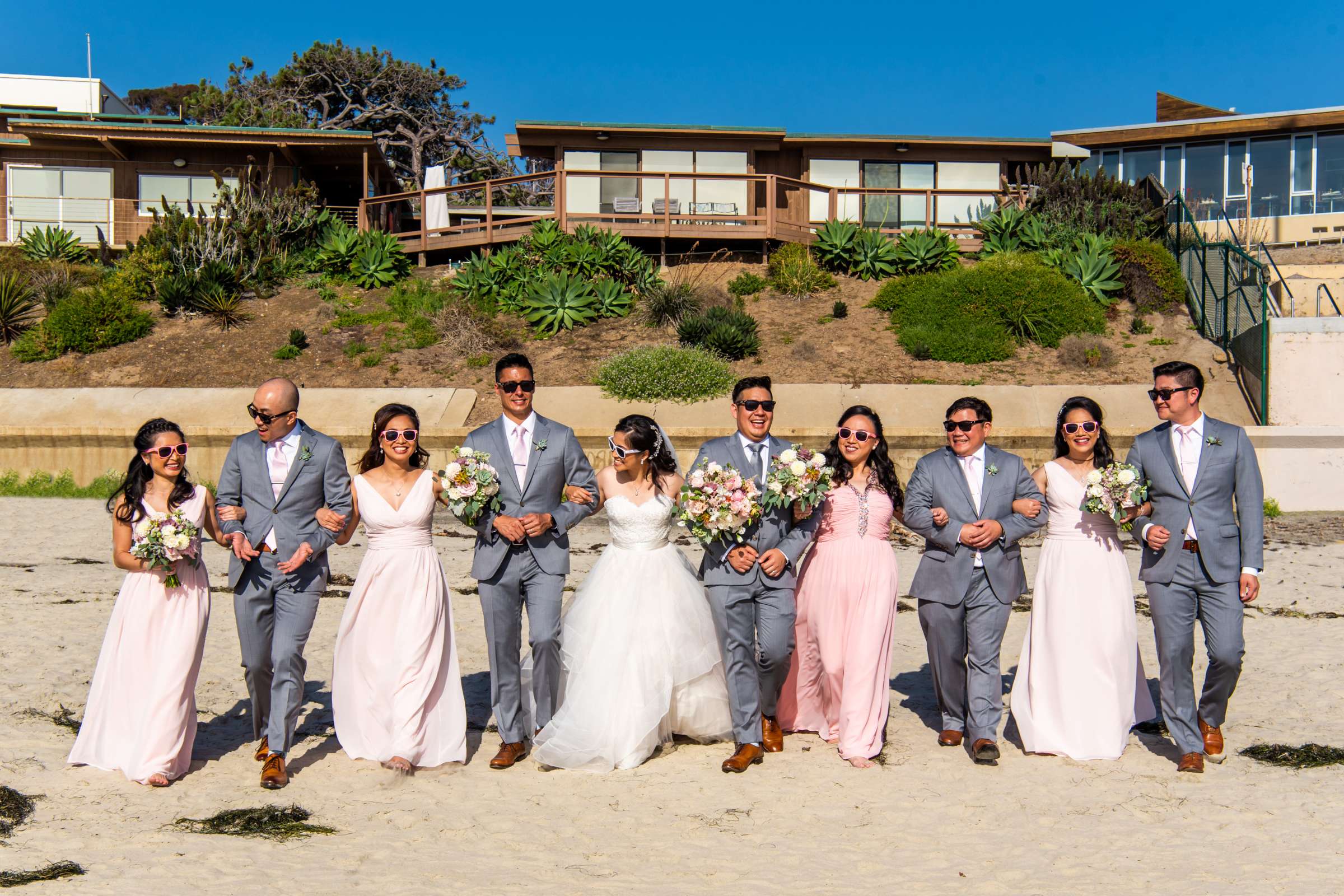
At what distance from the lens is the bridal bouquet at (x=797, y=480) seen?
621 centimetres

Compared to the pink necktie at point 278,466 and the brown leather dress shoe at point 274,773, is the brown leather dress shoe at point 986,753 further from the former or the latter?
the pink necktie at point 278,466

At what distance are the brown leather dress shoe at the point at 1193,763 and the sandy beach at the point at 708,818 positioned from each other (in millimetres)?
58

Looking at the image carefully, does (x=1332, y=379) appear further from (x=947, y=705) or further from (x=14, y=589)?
(x=14, y=589)

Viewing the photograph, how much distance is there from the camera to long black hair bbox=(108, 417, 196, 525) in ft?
20.2

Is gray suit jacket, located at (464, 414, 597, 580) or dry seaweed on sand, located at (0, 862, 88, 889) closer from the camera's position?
dry seaweed on sand, located at (0, 862, 88, 889)

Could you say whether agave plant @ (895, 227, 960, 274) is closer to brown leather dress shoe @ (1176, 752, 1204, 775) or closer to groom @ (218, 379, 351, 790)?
brown leather dress shoe @ (1176, 752, 1204, 775)

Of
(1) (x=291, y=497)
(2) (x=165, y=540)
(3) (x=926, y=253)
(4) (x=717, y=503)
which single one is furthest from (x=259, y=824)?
(3) (x=926, y=253)

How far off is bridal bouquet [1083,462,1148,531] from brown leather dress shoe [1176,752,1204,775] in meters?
1.32

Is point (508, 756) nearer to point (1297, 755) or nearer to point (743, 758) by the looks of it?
point (743, 758)

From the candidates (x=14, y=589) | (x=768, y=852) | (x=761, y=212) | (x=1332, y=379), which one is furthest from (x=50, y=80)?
(x=768, y=852)

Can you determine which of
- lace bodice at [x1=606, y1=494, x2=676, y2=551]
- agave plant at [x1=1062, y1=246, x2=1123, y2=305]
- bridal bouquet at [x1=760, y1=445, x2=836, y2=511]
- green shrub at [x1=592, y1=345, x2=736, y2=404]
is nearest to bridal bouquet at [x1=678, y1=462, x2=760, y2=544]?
bridal bouquet at [x1=760, y1=445, x2=836, y2=511]

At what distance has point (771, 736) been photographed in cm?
675

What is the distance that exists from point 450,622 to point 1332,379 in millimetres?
15534

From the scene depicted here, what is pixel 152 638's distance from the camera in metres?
6.17
